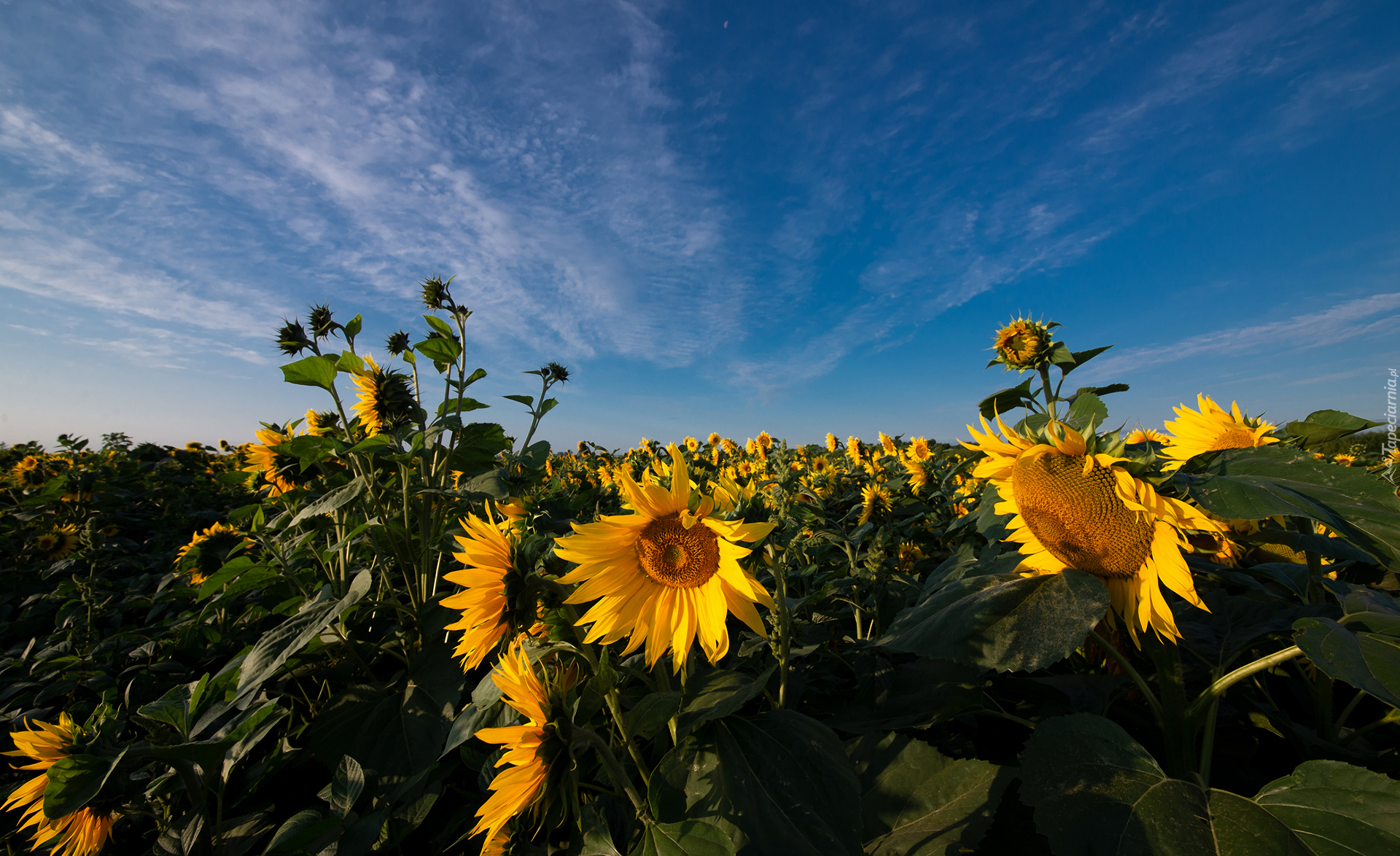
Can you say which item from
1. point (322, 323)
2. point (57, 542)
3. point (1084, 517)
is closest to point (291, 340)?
point (322, 323)

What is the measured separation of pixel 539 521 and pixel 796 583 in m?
1.28

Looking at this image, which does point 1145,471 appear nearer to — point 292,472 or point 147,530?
point 292,472

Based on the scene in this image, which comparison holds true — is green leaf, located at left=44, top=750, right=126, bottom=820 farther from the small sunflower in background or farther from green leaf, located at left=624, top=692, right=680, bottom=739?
the small sunflower in background

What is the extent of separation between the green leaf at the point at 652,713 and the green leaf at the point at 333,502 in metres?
1.51

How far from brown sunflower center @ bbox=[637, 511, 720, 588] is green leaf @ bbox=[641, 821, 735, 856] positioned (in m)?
0.53

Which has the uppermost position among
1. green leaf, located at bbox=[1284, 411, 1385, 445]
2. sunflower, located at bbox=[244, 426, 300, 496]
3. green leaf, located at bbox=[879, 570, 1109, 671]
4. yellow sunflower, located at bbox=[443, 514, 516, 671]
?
sunflower, located at bbox=[244, 426, 300, 496]

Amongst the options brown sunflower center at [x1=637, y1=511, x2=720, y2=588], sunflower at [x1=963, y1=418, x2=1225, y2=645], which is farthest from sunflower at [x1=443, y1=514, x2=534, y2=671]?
sunflower at [x1=963, y1=418, x2=1225, y2=645]

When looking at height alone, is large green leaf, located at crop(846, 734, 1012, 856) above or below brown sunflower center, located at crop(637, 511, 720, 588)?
below

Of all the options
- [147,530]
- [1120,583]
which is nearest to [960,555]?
[1120,583]

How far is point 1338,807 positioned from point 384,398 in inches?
136

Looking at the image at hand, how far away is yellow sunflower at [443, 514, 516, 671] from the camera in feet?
4.30

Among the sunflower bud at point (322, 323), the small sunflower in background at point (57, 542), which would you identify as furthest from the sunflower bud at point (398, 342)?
the small sunflower in background at point (57, 542)

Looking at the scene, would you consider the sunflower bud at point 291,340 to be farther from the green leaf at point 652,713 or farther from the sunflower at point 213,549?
the green leaf at point 652,713

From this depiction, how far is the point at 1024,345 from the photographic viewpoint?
2428mm
